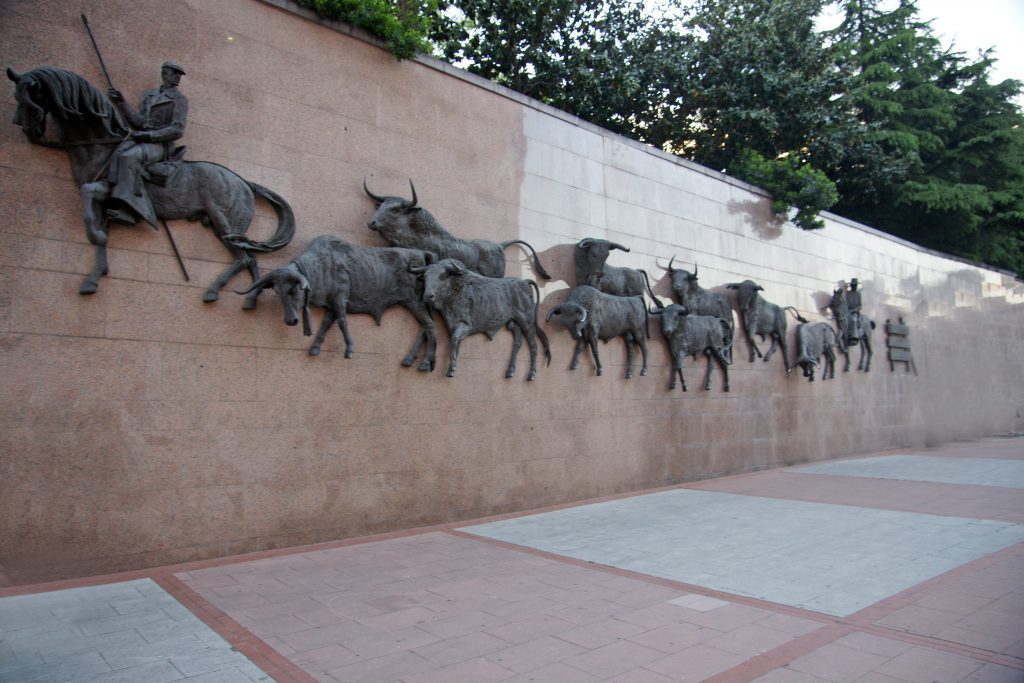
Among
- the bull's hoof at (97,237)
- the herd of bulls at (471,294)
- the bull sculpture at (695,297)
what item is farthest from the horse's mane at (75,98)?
the bull sculpture at (695,297)

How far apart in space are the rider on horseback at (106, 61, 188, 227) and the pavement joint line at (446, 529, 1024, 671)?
4680 millimetres

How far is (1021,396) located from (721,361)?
53.9 feet

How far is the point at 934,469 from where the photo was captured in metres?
12.8

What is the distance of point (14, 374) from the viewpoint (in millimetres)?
5516

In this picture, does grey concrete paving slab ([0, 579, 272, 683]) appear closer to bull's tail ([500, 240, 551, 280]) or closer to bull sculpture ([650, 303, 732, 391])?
bull's tail ([500, 240, 551, 280])

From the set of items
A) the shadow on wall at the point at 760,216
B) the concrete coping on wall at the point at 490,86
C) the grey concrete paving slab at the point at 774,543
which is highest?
the concrete coping on wall at the point at 490,86

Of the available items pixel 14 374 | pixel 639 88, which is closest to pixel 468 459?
pixel 14 374

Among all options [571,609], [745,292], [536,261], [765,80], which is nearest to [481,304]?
[536,261]

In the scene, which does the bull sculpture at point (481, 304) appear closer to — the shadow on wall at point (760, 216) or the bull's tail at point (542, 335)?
the bull's tail at point (542, 335)

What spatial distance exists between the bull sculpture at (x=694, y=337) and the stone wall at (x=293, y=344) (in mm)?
236

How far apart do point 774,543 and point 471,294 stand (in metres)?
4.28

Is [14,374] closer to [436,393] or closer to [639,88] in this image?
[436,393]

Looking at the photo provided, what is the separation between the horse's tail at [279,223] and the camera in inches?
271

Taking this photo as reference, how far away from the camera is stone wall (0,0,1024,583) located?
225 inches
